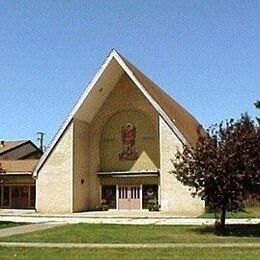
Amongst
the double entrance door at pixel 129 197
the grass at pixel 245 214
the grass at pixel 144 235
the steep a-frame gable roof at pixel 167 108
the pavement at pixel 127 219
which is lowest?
the pavement at pixel 127 219

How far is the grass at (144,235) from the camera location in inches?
762

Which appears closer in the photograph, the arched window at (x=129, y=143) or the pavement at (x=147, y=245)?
the pavement at (x=147, y=245)

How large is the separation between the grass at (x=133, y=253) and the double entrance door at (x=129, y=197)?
2602 cm

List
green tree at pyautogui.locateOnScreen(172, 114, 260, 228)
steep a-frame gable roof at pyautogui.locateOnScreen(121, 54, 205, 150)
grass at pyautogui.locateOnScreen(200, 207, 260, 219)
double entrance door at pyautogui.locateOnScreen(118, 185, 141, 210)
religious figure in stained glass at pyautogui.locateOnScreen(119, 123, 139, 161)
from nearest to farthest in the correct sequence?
green tree at pyautogui.locateOnScreen(172, 114, 260, 228) < grass at pyautogui.locateOnScreen(200, 207, 260, 219) < steep a-frame gable roof at pyautogui.locateOnScreen(121, 54, 205, 150) < double entrance door at pyautogui.locateOnScreen(118, 185, 141, 210) < religious figure in stained glass at pyautogui.locateOnScreen(119, 123, 139, 161)

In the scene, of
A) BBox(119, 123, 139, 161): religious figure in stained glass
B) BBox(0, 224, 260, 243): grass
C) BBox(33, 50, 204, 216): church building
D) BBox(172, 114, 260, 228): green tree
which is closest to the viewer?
BBox(0, 224, 260, 243): grass

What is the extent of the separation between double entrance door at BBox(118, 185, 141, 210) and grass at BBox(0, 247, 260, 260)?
26017 mm

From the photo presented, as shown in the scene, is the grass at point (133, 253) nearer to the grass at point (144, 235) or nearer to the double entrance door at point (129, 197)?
the grass at point (144, 235)

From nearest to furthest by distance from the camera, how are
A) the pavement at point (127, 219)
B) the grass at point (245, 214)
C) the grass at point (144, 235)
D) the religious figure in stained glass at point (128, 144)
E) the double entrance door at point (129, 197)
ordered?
the grass at point (144, 235)
the pavement at point (127, 219)
the grass at point (245, 214)
the double entrance door at point (129, 197)
the religious figure in stained glass at point (128, 144)

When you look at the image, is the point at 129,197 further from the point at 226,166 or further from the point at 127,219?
the point at 226,166

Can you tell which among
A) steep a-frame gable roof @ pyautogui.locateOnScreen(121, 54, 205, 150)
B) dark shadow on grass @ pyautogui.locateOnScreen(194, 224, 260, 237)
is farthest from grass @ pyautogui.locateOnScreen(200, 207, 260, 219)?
dark shadow on grass @ pyautogui.locateOnScreen(194, 224, 260, 237)

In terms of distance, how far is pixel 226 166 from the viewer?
21891 mm

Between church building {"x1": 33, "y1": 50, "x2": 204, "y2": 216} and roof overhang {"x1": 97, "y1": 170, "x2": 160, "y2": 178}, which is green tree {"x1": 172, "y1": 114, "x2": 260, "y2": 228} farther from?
roof overhang {"x1": 97, "y1": 170, "x2": 160, "y2": 178}

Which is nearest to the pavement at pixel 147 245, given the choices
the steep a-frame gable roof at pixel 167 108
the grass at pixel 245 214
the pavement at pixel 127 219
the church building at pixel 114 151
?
the pavement at pixel 127 219

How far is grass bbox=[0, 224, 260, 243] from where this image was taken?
19344 millimetres
